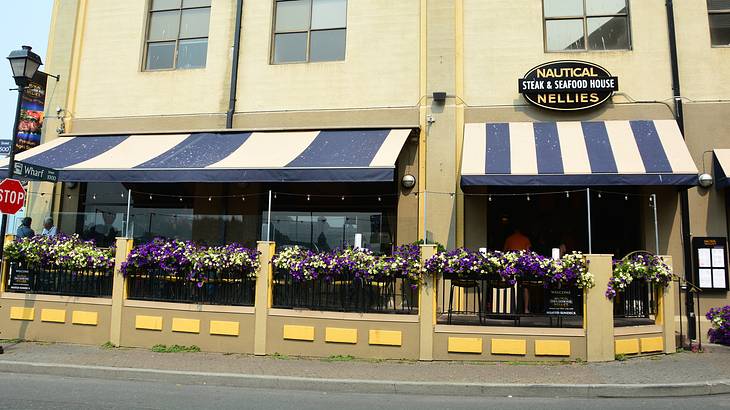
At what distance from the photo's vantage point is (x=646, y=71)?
450 inches

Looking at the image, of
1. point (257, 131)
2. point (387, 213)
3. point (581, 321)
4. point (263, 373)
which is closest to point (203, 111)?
point (257, 131)

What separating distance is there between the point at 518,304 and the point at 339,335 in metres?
3.02

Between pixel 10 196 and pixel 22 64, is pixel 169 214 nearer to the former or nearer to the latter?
pixel 10 196

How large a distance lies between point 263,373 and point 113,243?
4619 millimetres

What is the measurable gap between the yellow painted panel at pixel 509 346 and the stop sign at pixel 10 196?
8897 mm

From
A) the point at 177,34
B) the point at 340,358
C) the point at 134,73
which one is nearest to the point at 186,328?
the point at 340,358

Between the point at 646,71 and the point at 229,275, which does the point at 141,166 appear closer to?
the point at 229,275

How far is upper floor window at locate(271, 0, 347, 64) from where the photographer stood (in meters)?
12.9

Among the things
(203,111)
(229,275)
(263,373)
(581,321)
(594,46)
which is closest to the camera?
(263,373)

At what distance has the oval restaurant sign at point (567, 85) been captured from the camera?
1126 centimetres

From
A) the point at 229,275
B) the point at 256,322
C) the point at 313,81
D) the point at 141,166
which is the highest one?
the point at 313,81

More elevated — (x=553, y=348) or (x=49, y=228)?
(x=49, y=228)

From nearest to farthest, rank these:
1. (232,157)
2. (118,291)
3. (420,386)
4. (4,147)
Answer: (420,386) < (118,291) < (232,157) < (4,147)

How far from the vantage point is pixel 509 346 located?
8.39 m
